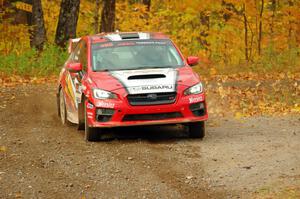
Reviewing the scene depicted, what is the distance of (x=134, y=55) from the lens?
44.2 ft

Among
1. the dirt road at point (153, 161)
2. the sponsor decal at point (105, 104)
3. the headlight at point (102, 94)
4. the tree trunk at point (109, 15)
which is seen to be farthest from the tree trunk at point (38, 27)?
the sponsor decal at point (105, 104)

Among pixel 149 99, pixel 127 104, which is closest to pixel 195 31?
pixel 149 99

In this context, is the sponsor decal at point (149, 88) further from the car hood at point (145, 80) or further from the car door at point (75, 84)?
the car door at point (75, 84)

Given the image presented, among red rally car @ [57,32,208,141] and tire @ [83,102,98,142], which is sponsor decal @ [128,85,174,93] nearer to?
red rally car @ [57,32,208,141]

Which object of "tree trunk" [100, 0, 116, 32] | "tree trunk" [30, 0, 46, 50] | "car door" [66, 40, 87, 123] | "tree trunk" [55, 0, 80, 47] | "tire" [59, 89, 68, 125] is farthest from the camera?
"tree trunk" [100, 0, 116, 32]

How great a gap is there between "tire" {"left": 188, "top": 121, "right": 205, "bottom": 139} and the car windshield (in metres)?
1.27

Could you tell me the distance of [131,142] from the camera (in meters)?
12.3

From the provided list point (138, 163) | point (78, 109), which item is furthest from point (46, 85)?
point (138, 163)

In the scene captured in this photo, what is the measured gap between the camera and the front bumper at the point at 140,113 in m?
12.0

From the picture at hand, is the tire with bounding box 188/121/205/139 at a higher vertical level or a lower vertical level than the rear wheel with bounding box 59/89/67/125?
higher

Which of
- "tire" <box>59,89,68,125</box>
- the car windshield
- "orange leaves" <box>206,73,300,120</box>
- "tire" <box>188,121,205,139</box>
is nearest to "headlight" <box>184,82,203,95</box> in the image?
"tire" <box>188,121,205,139</box>

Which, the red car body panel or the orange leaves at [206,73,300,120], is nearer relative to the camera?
the red car body panel

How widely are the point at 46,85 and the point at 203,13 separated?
402 inches

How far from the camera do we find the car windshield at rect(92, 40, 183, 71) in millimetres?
13227
